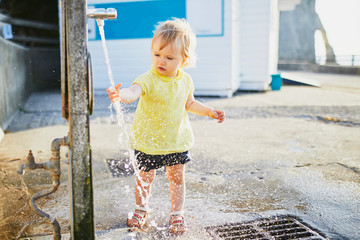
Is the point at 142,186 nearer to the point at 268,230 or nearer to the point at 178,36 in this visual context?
the point at 268,230

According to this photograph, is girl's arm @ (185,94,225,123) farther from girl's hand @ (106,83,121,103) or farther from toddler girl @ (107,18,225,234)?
girl's hand @ (106,83,121,103)

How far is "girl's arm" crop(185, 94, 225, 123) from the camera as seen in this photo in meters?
2.41

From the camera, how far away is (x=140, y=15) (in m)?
8.54

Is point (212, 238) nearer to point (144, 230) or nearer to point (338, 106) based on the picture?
point (144, 230)

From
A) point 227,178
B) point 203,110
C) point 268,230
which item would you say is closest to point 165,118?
point 203,110

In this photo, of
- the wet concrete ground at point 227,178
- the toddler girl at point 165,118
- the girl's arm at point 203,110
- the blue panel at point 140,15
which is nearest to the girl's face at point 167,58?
the toddler girl at point 165,118

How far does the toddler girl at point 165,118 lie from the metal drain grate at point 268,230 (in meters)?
0.26

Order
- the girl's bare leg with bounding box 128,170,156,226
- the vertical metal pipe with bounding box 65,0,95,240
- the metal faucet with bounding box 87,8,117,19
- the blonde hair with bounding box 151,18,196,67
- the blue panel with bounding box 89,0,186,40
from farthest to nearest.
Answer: the blue panel with bounding box 89,0,186,40 → the girl's bare leg with bounding box 128,170,156,226 → the blonde hair with bounding box 151,18,196,67 → the metal faucet with bounding box 87,8,117,19 → the vertical metal pipe with bounding box 65,0,95,240

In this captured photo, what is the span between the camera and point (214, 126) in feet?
17.8

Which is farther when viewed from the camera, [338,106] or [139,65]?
[139,65]

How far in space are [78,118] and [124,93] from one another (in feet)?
1.59

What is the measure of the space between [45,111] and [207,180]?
14.5 ft

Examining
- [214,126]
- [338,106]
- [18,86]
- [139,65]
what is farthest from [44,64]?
[338,106]

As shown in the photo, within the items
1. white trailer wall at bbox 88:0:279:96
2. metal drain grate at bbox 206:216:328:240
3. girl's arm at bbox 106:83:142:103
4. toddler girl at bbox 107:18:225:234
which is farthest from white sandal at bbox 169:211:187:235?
white trailer wall at bbox 88:0:279:96
